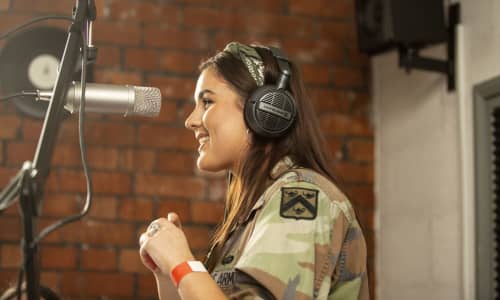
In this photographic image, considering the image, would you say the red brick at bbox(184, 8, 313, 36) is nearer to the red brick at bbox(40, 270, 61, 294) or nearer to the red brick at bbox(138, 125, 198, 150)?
the red brick at bbox(138, 125, 198, 150)

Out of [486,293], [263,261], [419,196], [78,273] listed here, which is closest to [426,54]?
[419,196]

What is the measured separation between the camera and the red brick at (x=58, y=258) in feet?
8.86

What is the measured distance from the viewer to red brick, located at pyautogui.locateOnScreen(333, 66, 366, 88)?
3062 mm

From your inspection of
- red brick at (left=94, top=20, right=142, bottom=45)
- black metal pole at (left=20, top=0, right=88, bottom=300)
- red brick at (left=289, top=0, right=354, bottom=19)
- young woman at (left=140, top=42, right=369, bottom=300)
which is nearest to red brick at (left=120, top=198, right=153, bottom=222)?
red brick at (left=94, top=20, right=142, bottom=45)

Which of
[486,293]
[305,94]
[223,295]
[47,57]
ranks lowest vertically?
[486,293]

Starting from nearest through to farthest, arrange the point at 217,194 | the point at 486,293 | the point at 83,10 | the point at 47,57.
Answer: the point at 83,10 → the point at 486,293 → the point at 47,57 → the point at 217,194

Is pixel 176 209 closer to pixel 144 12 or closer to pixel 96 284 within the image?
pixel 96 284

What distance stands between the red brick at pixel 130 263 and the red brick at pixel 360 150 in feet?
3.21

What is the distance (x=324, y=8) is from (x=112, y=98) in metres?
2.08

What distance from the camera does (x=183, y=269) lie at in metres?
1.25

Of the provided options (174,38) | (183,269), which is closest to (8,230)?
(174,38)

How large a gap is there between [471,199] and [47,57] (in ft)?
5.22

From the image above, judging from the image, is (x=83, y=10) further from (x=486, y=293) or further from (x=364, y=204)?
(x=364, y=204)

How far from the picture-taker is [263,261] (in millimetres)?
1226
